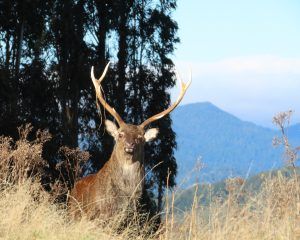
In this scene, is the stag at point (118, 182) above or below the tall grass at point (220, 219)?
above

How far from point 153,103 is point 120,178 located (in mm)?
20669

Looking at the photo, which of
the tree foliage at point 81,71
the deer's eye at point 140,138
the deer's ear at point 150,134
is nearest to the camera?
the deer's eye at point 140,138

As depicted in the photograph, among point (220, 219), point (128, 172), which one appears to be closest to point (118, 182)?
point (128, 172)

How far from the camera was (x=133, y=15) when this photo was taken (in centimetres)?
2911

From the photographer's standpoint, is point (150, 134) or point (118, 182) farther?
point (150, 134)

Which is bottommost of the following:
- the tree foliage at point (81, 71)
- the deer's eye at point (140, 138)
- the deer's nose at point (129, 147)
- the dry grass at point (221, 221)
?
the dry grass at point (221, 221)

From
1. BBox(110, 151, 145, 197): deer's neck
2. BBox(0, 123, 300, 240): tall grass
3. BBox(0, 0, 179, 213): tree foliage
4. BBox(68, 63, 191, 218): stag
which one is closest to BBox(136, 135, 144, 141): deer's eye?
BBox(68, 63, 191, 218): stag

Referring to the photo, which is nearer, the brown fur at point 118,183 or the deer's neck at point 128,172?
the brown fur at point 118,183

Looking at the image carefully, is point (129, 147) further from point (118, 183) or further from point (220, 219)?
point (220, 219)

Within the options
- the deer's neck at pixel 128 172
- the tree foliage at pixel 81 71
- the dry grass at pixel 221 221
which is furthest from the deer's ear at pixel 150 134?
the tree foliage at pixel 81 71

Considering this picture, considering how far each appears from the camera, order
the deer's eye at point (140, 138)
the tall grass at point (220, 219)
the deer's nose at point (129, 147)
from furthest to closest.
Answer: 1. the deer's eye at point (140, 138)
2. the deer's nose at point (129, 147)
3. the tall grass at point (220, 219)

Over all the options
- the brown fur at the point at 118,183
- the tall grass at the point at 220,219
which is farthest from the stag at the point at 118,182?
the tall grass at the point at 220,219

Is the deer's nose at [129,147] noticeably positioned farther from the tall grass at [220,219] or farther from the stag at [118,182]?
the tall grass at [220,219]

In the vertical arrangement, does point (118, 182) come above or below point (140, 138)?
below
